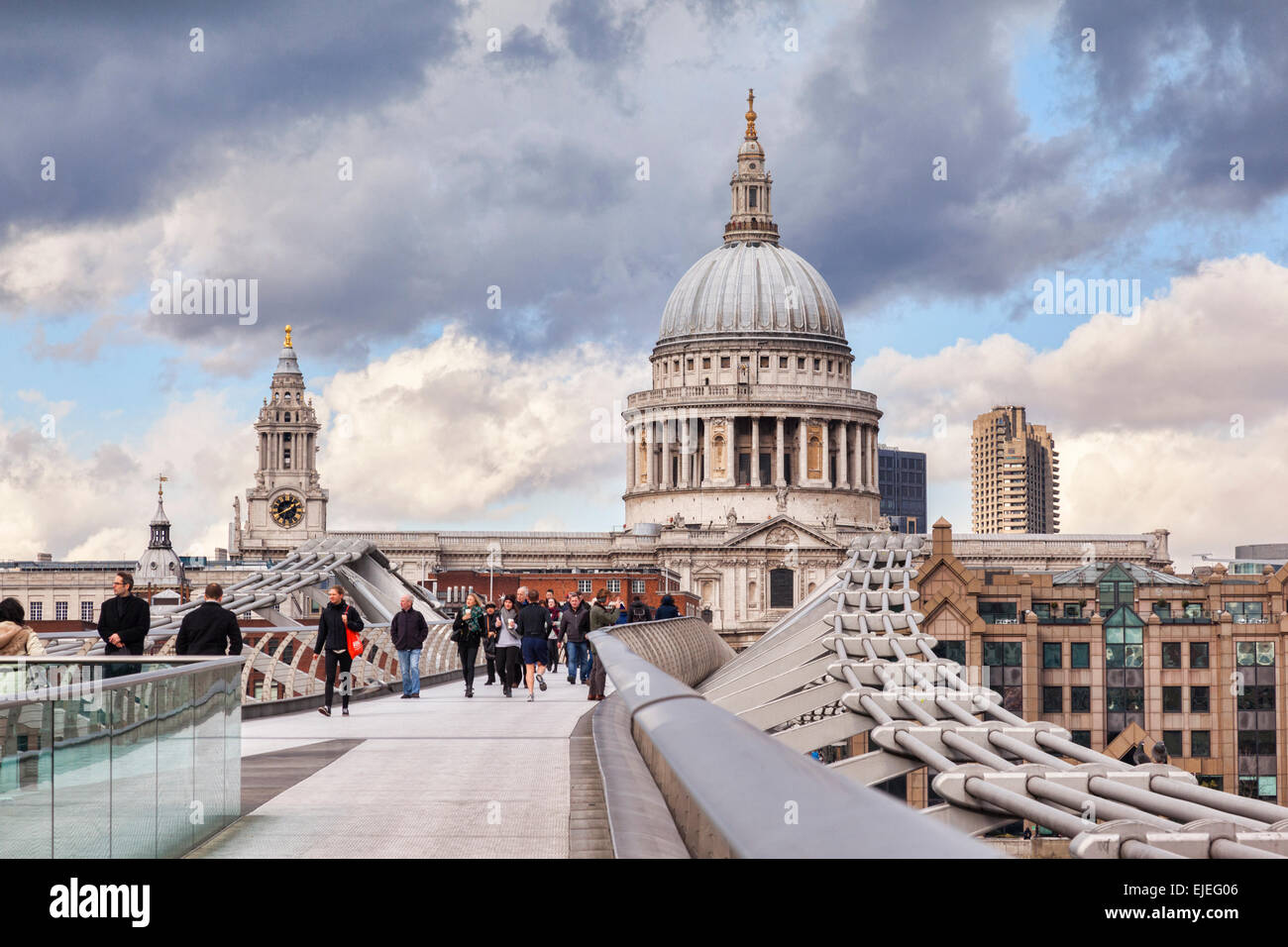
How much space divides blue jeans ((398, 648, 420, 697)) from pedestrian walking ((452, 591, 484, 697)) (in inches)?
32.3

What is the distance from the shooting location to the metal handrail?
12.0 feet

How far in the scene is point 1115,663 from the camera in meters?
85.9

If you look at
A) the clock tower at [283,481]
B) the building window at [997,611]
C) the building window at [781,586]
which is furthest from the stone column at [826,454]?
the building window at [997,611]

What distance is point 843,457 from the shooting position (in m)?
174

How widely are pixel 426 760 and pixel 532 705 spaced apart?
30.7 feet

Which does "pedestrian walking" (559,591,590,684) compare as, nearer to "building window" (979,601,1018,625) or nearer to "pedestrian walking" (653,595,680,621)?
"pedestrian walking" (653,595,680,621)

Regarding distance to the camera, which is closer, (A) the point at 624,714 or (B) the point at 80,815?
(B) the point at 80,815

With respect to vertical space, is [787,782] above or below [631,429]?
below

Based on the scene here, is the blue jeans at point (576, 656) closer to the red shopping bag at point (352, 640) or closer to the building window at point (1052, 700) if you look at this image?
the red shopping bag at point (352, 640)

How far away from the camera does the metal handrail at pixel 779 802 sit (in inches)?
143

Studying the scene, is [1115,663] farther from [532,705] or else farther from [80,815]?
[80,815]

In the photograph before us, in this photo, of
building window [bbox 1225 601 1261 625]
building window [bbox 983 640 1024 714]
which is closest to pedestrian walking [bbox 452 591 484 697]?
building window [bbox 983 640 1024 714]

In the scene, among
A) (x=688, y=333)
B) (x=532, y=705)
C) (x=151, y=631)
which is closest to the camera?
(x=151, y=631)
